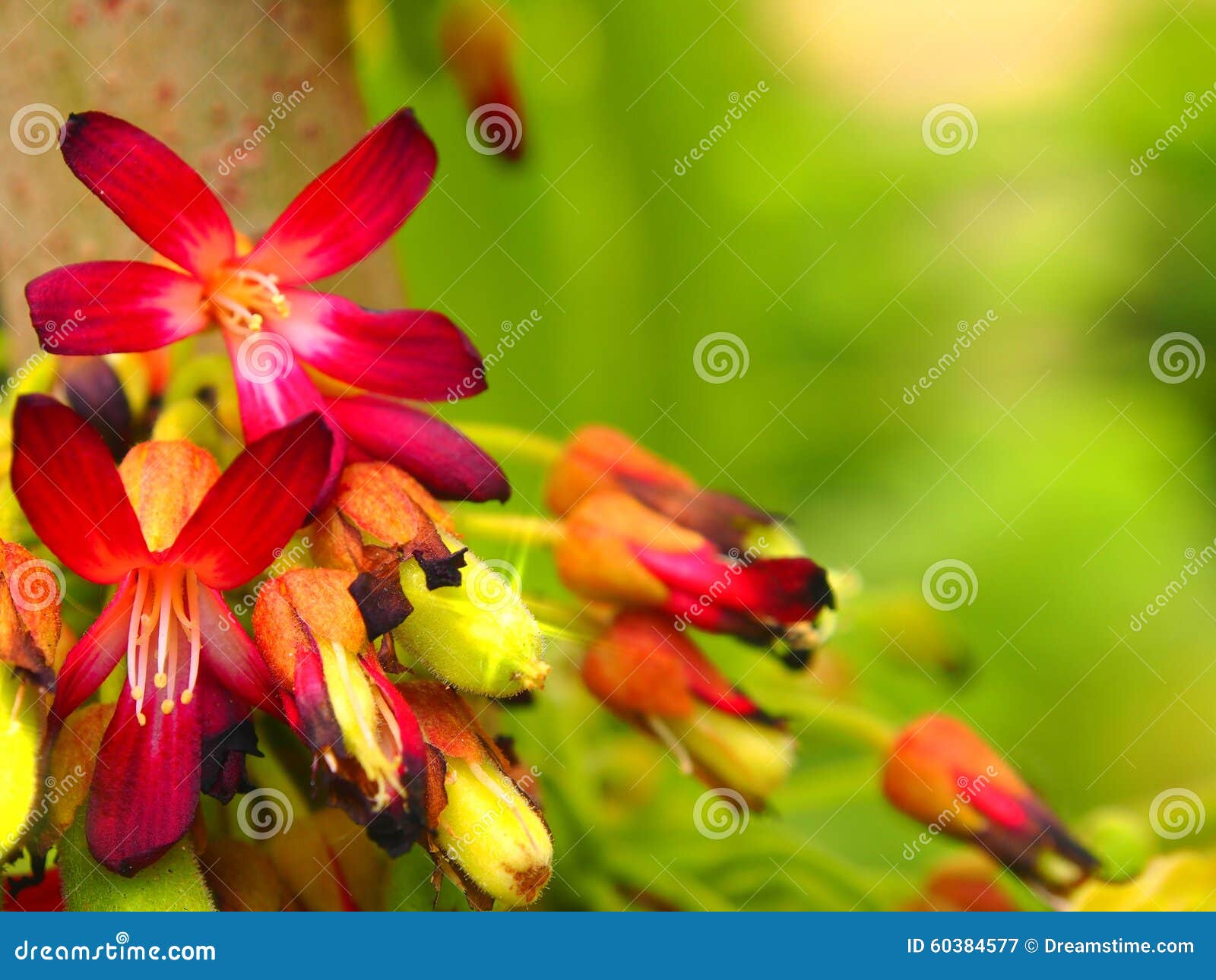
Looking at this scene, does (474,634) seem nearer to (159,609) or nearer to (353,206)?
(159,609)

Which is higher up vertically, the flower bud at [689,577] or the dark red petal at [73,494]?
the flower bud at [689,577]

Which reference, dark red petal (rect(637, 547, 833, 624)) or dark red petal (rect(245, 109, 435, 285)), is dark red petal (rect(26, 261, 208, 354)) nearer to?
dark red petal (rect(245, 109, 435, 285))

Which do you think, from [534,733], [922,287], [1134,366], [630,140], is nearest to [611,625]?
[534,733]

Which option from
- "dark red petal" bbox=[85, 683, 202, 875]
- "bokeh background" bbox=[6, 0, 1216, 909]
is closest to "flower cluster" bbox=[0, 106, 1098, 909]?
"dark red petal" bbox=[85, 683, 202, 875]

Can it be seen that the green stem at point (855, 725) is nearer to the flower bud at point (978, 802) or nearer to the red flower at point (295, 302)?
the flower bud at point (978, 802)

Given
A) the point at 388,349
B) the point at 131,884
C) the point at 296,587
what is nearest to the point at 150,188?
the point at 388,349

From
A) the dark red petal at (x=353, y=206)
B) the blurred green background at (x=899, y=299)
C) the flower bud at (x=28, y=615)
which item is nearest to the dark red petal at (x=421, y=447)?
the dark red petal at (x=353, y=206)
